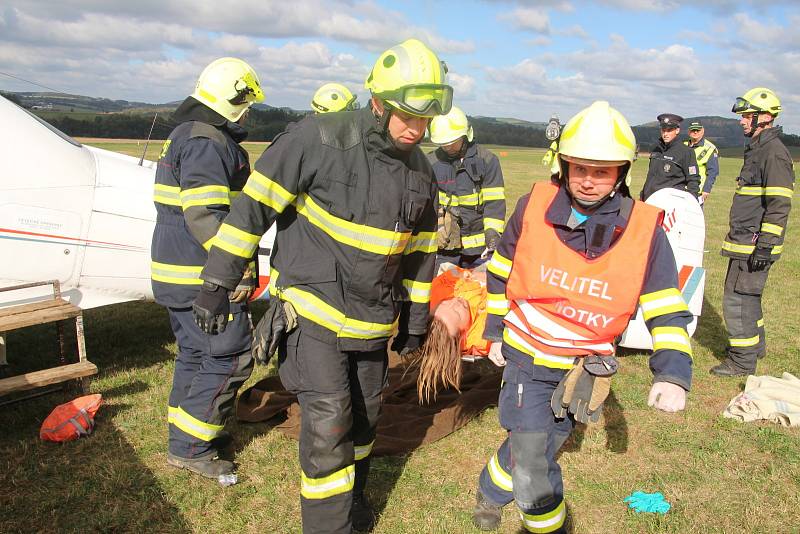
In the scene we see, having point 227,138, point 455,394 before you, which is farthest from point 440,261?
point 227,138

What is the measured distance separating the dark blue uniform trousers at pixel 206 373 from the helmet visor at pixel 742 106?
5.54m

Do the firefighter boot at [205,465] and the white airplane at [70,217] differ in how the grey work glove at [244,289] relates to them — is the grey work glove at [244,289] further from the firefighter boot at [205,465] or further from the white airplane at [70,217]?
the white airplane at [70,217]

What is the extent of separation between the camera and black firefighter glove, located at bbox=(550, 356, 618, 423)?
288 centimetres

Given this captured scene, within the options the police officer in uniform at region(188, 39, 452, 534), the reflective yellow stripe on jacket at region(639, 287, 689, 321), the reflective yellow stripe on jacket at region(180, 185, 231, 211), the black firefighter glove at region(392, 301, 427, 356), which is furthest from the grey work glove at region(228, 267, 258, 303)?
the reflective yellow stripe on jacket at region(639, 287, 689, 321)

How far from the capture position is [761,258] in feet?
19.6

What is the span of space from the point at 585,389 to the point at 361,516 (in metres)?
1.64

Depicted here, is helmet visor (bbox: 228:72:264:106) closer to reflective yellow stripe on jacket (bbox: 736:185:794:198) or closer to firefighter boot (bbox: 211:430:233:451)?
firefighter boot (bbox: 211:430:233:451)

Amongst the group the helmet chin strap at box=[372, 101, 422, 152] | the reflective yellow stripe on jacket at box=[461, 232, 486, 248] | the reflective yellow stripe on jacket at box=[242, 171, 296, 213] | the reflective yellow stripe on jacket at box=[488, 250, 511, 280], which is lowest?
the reflective yellow stripe on jacket at box=[461, 232, 486, 248]

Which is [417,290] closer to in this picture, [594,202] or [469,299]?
[594,202]

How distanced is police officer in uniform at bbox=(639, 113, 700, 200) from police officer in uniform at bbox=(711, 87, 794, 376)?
2.37 m

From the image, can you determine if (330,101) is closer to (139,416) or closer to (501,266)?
(139,416)

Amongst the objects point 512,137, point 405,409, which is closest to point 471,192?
point 405,409

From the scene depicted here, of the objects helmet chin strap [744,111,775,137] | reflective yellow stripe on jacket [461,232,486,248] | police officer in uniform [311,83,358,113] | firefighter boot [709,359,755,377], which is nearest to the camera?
helmet chin strap [744,111,775,137]

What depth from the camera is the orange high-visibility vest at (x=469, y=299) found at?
469 cm
